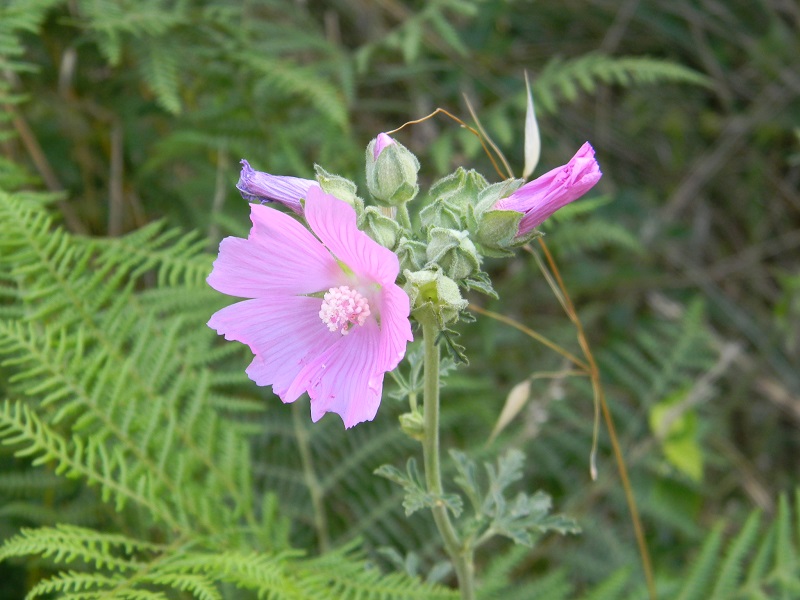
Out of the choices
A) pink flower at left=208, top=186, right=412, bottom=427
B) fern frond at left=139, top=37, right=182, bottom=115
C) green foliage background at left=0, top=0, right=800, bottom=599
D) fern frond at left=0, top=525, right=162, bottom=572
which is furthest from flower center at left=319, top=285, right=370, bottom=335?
fern frond at left=139, top=37, right=182, bottom=115

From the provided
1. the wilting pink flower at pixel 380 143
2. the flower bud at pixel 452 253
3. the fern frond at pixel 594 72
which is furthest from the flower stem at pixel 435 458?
the fern frond at pixel 594 72

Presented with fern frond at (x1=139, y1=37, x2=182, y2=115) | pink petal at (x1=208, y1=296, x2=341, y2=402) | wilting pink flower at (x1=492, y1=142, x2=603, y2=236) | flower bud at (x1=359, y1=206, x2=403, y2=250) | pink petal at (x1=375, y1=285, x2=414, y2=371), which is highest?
wilting pink flower at (x1=492, y1=142, x2=603, y2=236)

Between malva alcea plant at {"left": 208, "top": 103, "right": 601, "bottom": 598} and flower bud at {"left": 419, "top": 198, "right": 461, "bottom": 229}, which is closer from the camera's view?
malva alcea plant at {"left": 208, "top": 103, "right": 601, "bottom": 598}

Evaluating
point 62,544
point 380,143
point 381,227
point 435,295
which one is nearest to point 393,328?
point 435,295

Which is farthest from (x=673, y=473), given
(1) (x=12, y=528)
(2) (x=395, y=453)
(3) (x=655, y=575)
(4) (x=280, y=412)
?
(1) (x=12, y=528)

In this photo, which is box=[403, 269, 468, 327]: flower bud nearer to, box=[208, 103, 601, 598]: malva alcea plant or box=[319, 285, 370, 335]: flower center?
box=[208, 103, 601, 598]: malva alcea plant

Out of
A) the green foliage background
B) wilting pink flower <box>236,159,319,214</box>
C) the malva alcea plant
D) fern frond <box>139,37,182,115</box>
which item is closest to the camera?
the malva alcea plant

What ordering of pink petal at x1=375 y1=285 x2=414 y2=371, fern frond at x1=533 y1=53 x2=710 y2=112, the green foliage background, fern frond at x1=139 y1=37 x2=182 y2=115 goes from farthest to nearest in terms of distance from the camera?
fern frond at x1=533 y1=53 x2=710 y2=112
fern frond at x1=139 y1=37 x2=182 y2=115
the green foliage background
pink petal at x1=375 y1=285 x2=414 y2=371

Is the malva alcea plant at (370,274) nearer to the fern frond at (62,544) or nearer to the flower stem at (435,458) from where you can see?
the flower stem at (435,458)
